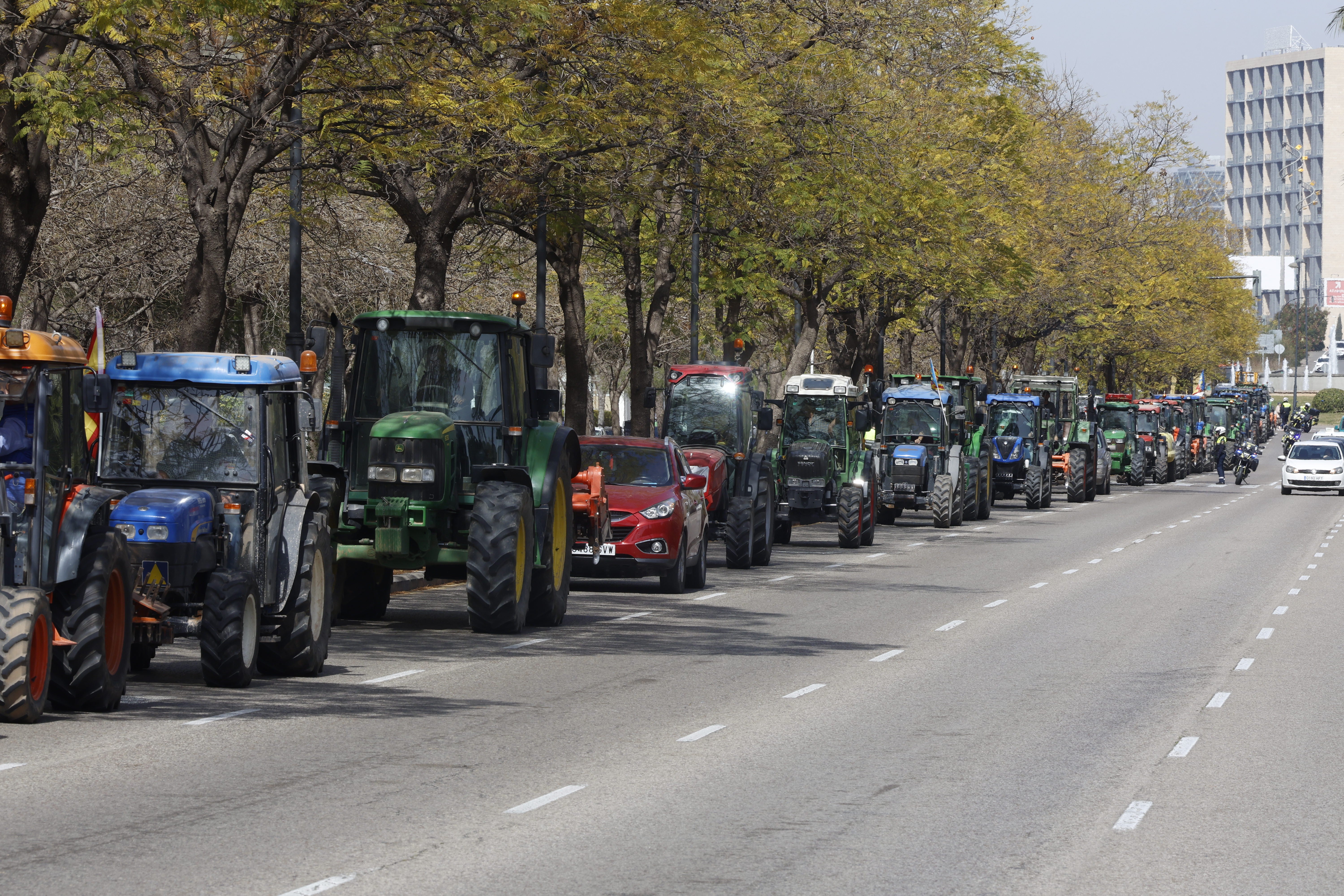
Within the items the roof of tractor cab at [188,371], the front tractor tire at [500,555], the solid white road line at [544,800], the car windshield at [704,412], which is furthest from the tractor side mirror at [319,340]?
the car windshield at [704,412]

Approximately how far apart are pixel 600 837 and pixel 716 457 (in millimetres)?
17937

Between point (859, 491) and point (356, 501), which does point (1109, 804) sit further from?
point (859, 491)

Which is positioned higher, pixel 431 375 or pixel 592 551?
pixel 431 375

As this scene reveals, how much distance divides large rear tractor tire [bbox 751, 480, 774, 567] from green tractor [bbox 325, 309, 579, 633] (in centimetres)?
813

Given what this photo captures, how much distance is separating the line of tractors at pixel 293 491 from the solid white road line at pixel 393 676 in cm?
45

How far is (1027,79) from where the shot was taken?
4403 cm

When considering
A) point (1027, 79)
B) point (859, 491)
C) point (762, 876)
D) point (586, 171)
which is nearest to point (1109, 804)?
point (762, 876)

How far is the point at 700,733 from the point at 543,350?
20.8ft

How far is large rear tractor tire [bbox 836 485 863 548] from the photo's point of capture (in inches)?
1188

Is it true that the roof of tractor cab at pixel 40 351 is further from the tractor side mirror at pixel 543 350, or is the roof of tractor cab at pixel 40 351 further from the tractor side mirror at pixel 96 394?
the tractor side mirror at pixel 543 350

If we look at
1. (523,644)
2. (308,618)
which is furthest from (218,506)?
(523,644)

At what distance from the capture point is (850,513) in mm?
30172

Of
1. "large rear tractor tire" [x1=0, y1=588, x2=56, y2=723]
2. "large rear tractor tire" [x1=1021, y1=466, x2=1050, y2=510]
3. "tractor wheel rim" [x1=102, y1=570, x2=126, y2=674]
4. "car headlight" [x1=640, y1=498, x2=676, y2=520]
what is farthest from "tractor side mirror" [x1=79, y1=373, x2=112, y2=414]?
"large rear tractor tire" [x1=1021, y1=466, x2=1050, y2=510]

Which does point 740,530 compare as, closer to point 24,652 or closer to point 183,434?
point 183,434
